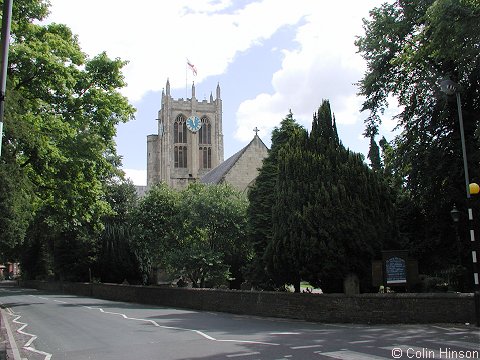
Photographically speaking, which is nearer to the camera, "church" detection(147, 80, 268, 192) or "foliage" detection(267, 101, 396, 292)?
"foliage" detection(267, 101, 396, 292)

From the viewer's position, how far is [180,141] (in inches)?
3652

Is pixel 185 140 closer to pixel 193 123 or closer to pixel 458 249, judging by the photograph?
pixel 193 123

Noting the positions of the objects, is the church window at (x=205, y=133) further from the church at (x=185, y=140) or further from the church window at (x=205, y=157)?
the church window at (x=205, y=157)

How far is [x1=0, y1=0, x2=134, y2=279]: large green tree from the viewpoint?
1859cm

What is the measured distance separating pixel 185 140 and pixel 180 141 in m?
1.02

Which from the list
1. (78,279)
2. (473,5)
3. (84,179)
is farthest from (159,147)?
(473,5)

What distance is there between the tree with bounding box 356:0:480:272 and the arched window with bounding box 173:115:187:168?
68940 millimetres

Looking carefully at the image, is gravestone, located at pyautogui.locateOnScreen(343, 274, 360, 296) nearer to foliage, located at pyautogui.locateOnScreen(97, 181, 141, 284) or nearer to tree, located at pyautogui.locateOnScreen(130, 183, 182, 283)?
tree, located at pyautogui.locateOnScreen(130, 183, 182, 283)

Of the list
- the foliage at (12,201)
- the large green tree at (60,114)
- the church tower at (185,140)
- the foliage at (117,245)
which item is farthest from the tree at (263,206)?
the church tower at (185,140)

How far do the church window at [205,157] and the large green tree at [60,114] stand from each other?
67.3 metres

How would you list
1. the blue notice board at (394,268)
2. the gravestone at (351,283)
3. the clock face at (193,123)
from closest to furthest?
1. the blue notice board at (394,268)
2. the gravestone at (351,283)
3. the clock face at (193,123)

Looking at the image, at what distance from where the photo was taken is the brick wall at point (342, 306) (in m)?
15.6

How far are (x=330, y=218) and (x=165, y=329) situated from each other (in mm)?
7568

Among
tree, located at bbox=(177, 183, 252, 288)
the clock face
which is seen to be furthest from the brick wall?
the clock face
